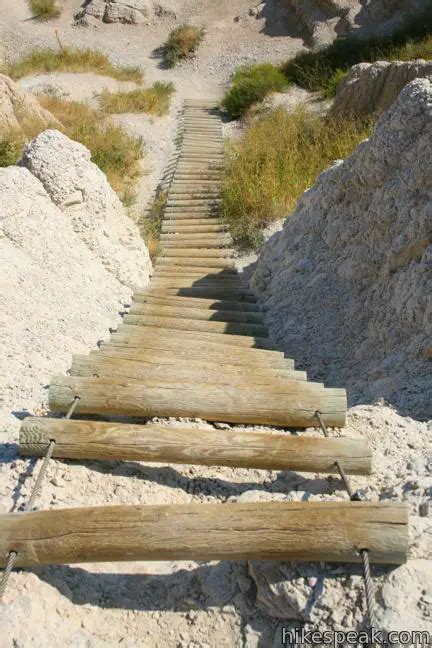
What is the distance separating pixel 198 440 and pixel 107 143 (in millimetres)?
9894

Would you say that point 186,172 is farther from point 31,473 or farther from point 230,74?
point 31,473

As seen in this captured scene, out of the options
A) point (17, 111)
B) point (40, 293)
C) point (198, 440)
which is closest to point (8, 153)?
point (17, 111)

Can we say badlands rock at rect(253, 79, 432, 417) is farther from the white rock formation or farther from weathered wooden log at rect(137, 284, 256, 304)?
the white rock formation

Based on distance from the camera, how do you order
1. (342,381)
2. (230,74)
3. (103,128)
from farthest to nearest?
(230,74) < (103,128) < (342,381)

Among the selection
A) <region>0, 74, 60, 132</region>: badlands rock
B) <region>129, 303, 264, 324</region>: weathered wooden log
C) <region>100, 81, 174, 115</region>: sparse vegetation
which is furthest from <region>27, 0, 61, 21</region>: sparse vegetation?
A: <region>129, 303, 264, 324</region>: weathered wooden log

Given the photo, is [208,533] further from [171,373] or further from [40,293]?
[40,293]

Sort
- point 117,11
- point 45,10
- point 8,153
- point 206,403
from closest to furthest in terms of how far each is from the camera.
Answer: point 206,403 < point 8,153 < point 117,11 < point 45,10

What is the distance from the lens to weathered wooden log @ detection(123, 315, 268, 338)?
5379mm

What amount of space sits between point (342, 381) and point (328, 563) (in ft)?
7.55

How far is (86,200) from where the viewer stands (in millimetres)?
6586

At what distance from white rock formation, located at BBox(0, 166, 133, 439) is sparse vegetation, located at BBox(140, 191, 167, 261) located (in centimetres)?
183

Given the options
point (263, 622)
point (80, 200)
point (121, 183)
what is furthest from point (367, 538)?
point (121, 183)

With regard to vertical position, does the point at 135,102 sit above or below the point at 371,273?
below

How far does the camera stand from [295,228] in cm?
638
